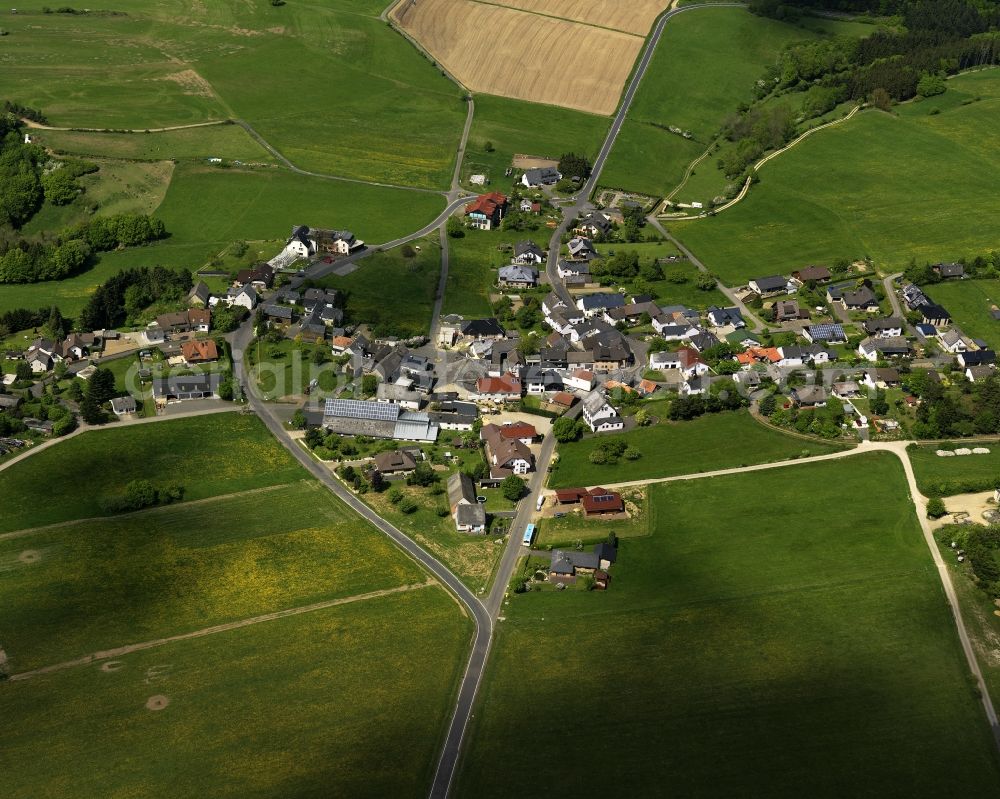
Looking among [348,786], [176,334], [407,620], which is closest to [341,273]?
[176,334]

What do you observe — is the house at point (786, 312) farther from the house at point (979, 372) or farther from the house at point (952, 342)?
the house at point (979, 372)

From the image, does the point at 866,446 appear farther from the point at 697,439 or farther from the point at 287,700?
the point at 287,700

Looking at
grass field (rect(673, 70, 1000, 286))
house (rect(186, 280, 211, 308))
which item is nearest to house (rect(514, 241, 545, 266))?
grass field (rect(673, 70, 1000, 286))

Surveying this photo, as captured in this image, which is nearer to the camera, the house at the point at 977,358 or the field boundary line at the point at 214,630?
the field boundary line at the point at 214,630

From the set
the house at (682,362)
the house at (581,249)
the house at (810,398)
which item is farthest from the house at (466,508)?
the house at (581,249)

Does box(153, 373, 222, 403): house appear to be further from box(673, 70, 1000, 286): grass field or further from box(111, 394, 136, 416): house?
box(673, 70, 1000, 286): grass field

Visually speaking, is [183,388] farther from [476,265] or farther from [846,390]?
[846,390]
